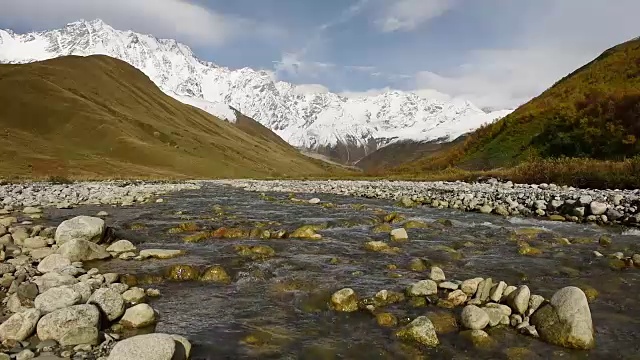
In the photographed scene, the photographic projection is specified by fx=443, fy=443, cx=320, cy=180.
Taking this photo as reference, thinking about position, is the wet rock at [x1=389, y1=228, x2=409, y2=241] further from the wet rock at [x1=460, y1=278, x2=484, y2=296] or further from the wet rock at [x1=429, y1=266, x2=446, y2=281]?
the wet rock at [x1=460, y1=278, x2=484, y2=296]

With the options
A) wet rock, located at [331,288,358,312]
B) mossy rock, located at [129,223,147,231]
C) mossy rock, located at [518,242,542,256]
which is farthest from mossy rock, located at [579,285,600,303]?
mossy rock, located at [129,223,147,231]

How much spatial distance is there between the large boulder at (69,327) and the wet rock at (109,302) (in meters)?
0.58

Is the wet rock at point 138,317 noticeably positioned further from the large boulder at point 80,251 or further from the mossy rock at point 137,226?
the mossy rock at point 137,226

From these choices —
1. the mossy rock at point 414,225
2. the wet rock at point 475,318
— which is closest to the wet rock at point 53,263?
the wet rock at point 475,318

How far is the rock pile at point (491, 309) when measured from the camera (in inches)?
297

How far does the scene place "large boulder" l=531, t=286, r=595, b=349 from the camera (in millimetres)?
7367

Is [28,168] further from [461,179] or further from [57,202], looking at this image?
[461,179]

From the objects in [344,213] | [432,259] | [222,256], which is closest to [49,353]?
[222,256]

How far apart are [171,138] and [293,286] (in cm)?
13895

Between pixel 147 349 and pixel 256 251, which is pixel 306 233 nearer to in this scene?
pixel 256 251

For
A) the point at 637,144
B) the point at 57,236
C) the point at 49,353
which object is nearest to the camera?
the point at 49,353

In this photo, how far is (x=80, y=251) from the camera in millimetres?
12680

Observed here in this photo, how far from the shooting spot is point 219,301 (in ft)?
31.8

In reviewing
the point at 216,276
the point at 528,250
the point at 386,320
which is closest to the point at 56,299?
the point at 216,276
